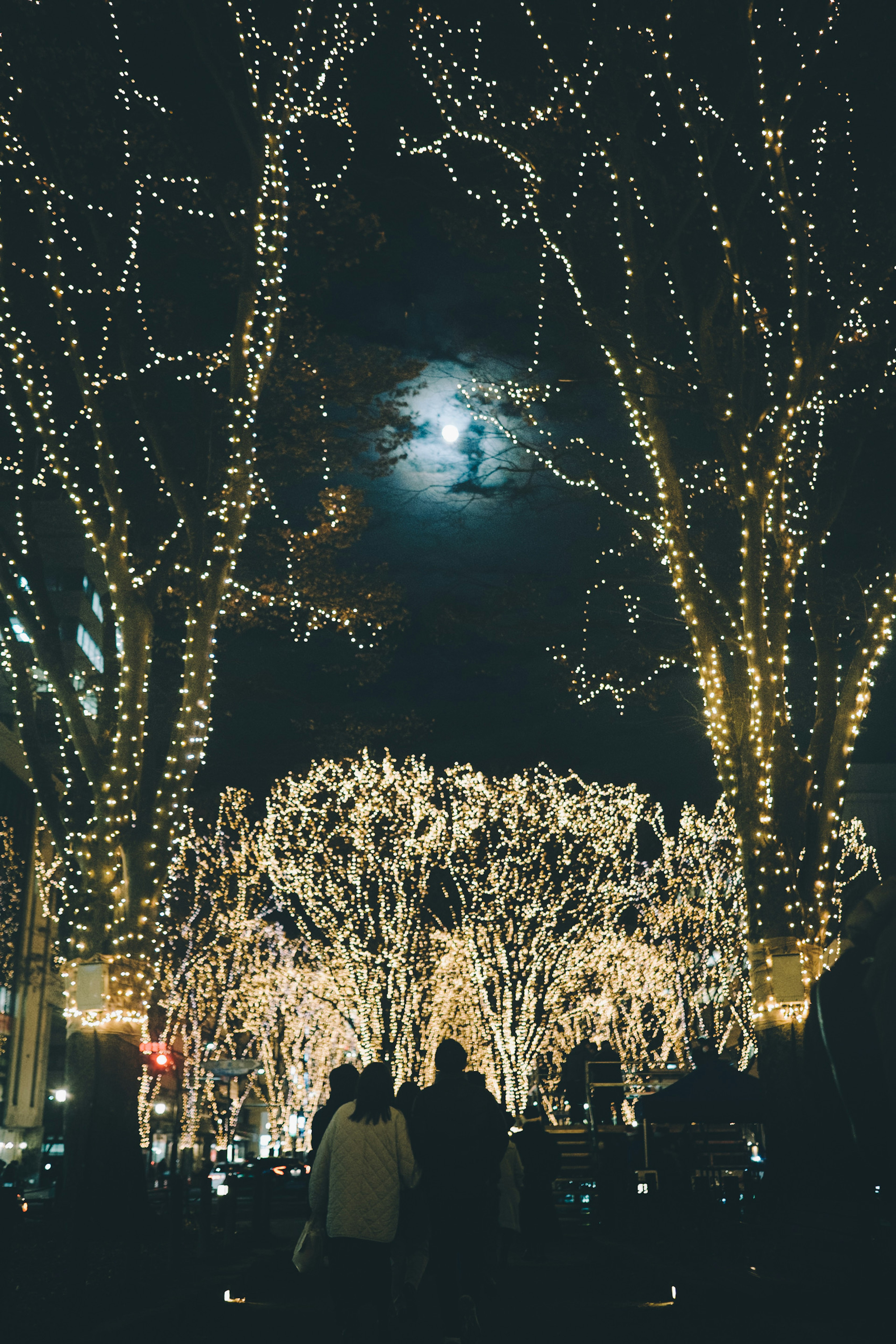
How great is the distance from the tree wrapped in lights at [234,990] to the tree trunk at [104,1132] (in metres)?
1.76

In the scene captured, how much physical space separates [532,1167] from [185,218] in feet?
37.0

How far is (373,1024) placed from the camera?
25.6 m

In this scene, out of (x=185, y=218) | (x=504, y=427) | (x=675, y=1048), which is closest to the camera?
(x=185, y=218)

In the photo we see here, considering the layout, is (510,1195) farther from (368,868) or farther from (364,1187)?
(368,868)

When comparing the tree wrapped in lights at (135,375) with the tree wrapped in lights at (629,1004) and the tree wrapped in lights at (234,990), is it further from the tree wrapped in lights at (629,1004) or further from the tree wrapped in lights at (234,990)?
the tree wrapped in lights at (629,1004)

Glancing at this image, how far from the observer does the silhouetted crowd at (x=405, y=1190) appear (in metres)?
5.42

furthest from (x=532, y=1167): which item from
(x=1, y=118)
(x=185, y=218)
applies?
(x=1, y=118)

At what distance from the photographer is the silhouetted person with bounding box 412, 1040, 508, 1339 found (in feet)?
19.7

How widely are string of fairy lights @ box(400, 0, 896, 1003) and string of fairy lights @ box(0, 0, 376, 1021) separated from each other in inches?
84.6

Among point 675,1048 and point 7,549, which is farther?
point 675,1048

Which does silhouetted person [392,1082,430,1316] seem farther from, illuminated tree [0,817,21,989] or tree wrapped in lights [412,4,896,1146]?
illuminated tree [0,817,21,989]

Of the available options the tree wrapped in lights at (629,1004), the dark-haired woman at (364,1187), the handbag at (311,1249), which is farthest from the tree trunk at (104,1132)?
the tree wrapped in lights at (629,1004)

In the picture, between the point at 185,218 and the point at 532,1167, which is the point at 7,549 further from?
the point at 532,1167

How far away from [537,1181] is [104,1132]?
170 inches
